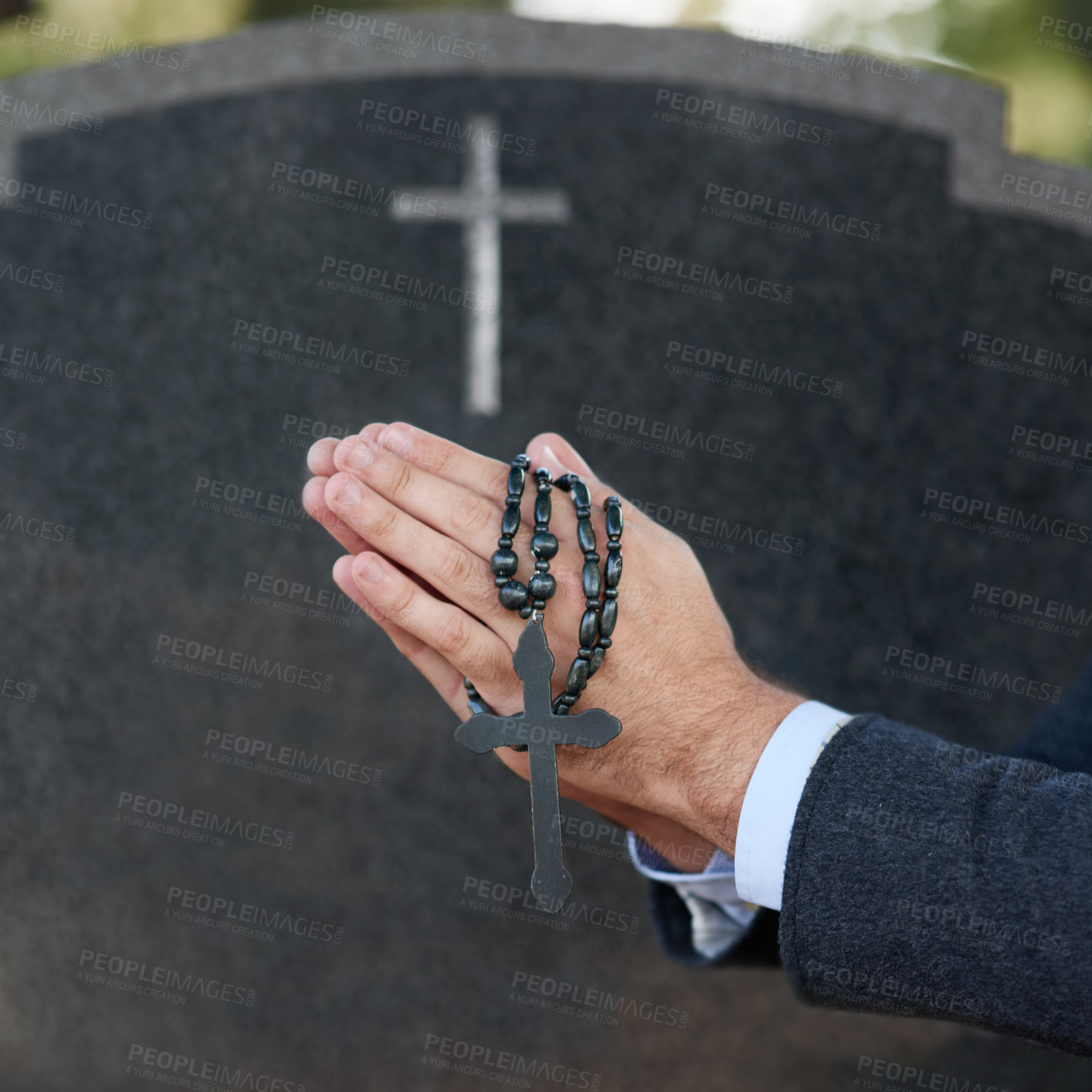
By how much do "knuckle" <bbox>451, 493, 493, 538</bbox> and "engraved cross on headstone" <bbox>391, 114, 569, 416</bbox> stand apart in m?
0.88

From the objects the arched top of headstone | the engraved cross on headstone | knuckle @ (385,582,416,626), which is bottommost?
knuckle @ (385,582,416,626)

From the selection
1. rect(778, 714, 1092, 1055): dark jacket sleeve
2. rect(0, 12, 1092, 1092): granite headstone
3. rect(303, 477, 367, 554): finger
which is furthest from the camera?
rect(0, 12, 1092, 1092): granite headstone

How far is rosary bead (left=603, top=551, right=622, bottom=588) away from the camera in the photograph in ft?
2.74

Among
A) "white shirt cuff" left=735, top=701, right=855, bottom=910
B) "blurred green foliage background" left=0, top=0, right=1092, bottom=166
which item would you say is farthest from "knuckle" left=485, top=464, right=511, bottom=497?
"blurred green foliage background" left=0, top=0, right=1092, bottom=166

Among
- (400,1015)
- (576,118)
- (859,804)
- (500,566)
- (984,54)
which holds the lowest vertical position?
(400,1015)

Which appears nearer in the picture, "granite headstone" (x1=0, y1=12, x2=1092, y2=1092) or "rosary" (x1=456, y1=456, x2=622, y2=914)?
"rosary" (x1=456, y1=456, x2=622, y2=914)

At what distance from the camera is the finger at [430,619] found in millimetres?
848

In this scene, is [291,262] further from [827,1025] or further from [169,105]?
[827,1025]

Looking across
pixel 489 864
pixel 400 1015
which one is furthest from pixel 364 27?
pixel 400 1015

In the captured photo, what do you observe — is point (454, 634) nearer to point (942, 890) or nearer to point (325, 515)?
point (325, 515)

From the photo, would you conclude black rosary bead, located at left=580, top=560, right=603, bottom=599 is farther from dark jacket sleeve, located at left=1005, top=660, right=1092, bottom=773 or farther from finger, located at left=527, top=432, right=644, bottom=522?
dark jacket sleeve, located at left=1005, top=660, right=1092, bottom=773

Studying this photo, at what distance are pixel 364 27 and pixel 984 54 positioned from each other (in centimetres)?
668

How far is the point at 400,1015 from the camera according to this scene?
1.73m

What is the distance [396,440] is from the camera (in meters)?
0.89
